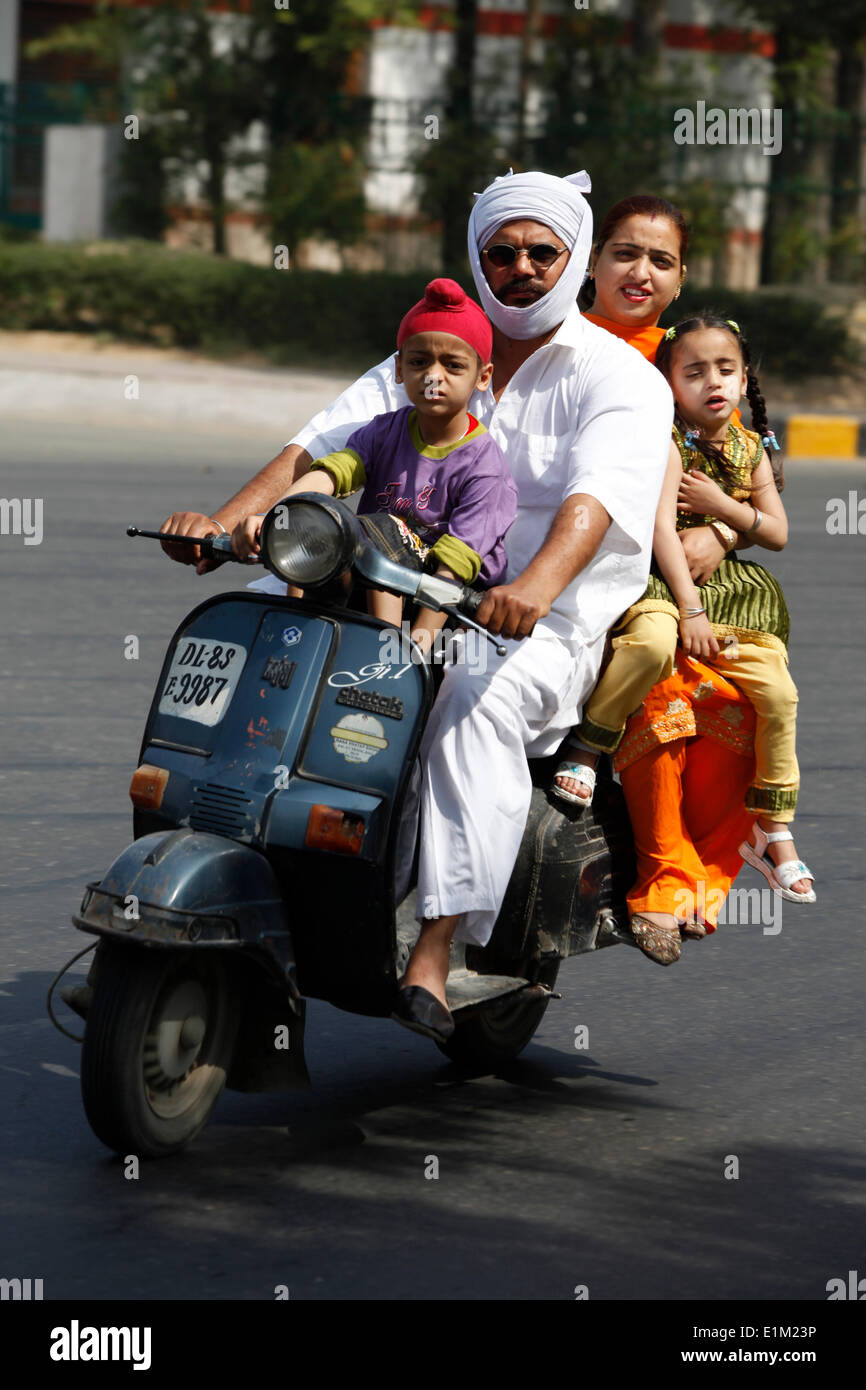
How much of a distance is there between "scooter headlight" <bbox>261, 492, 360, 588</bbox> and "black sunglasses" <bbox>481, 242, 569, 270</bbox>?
2.48 feet

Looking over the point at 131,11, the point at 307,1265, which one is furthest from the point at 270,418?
the point at 307,1265

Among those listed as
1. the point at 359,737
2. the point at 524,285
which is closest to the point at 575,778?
the point at 359,737

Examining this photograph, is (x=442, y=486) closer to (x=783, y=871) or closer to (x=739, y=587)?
(x=739, y=587)

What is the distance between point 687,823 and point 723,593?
49cm

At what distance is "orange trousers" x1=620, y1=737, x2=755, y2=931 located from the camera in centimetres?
426

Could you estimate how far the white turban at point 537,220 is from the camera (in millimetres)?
4141

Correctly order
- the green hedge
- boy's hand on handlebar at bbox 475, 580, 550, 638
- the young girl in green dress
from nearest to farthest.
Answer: boy's hand on handlebar at bbox 475, 580, 550, 638, the young girl in green dress, the green hedge

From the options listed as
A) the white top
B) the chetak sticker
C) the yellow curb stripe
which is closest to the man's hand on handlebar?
the white top

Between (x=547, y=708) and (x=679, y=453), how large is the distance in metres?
0.72

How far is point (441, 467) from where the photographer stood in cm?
400

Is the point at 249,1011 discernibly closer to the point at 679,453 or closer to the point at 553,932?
the point at 553,932

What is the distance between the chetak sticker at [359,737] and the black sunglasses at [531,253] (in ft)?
3.23

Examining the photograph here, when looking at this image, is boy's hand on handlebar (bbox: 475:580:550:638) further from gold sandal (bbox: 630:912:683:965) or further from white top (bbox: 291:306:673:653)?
gold sandal (bbox: 630:912:683:965)

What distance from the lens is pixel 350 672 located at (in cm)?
387
